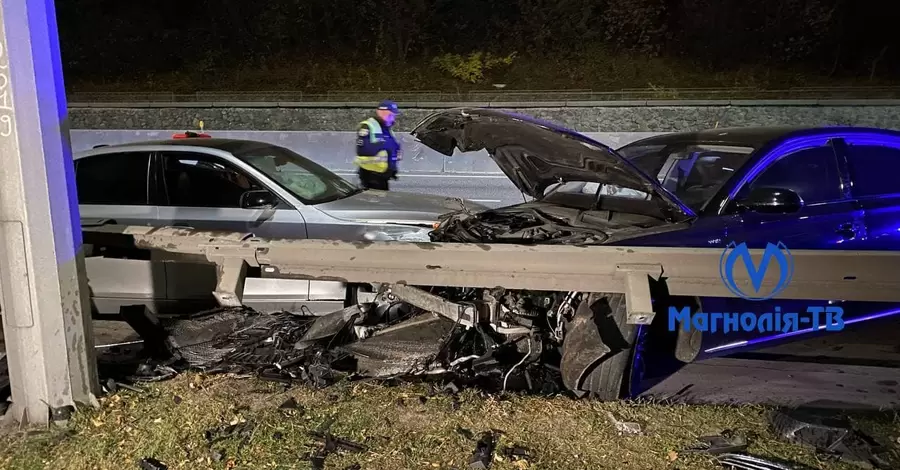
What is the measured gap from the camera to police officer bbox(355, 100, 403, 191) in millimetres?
7379

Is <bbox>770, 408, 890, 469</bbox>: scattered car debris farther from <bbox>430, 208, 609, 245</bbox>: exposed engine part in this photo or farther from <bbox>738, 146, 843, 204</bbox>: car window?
<bbox>738, 146, 843, 204</bbox>: car window

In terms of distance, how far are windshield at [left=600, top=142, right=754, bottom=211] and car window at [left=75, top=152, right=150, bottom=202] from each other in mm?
4183

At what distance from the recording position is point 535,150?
4.05 meters

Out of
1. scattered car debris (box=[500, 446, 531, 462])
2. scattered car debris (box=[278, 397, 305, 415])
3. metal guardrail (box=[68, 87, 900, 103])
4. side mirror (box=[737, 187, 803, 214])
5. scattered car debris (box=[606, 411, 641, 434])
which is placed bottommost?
scattered car debris (box=[606, 411, 641, 434])

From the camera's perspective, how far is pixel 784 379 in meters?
4.02

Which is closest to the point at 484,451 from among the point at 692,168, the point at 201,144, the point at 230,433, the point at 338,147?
the point at 230,433

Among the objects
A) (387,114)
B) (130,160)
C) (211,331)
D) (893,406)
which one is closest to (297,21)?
(387,114)

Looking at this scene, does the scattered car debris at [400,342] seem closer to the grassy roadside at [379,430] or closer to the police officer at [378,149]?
the grassy roadside at [379,430]

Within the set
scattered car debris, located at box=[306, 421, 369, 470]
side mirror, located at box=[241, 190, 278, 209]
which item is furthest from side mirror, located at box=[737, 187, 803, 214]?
side mirror, located at box=[241, 190, 278, 209]

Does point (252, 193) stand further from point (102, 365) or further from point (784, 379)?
point (784, 379)

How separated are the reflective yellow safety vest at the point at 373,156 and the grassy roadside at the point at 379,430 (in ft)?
14.6

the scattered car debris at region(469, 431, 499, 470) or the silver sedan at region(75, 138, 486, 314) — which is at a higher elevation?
the silver sedan at region(75, 138, 486, 314)

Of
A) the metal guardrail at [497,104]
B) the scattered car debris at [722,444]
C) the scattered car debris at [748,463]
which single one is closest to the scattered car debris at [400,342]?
the scattered car debris at [722,444]

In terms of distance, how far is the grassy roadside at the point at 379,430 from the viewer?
2666mm
